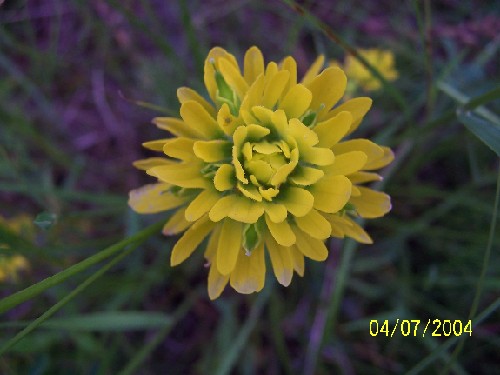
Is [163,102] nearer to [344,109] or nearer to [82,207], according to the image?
[82,207]

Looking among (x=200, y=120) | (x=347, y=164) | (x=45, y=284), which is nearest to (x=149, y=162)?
(x=200, y=120)

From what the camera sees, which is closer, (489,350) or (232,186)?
(232,186)

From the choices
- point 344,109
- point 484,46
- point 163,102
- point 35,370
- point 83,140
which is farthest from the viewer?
point 83,140

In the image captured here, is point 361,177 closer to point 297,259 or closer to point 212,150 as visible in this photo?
point 297,259

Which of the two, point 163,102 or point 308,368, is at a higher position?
point 163,102

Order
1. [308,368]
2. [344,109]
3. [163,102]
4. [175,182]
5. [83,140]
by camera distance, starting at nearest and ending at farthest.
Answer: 1. [175,182]
2. [344,109]
3. [308,368]
4. [163,102]
5. [83,140]

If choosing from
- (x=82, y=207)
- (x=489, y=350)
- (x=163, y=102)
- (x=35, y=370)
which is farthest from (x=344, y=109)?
(x=82, y=207)

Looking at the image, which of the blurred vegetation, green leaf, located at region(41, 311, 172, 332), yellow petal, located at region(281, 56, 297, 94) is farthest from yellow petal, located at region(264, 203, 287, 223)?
green leaf, located at region(41, 311, 172, 332)
